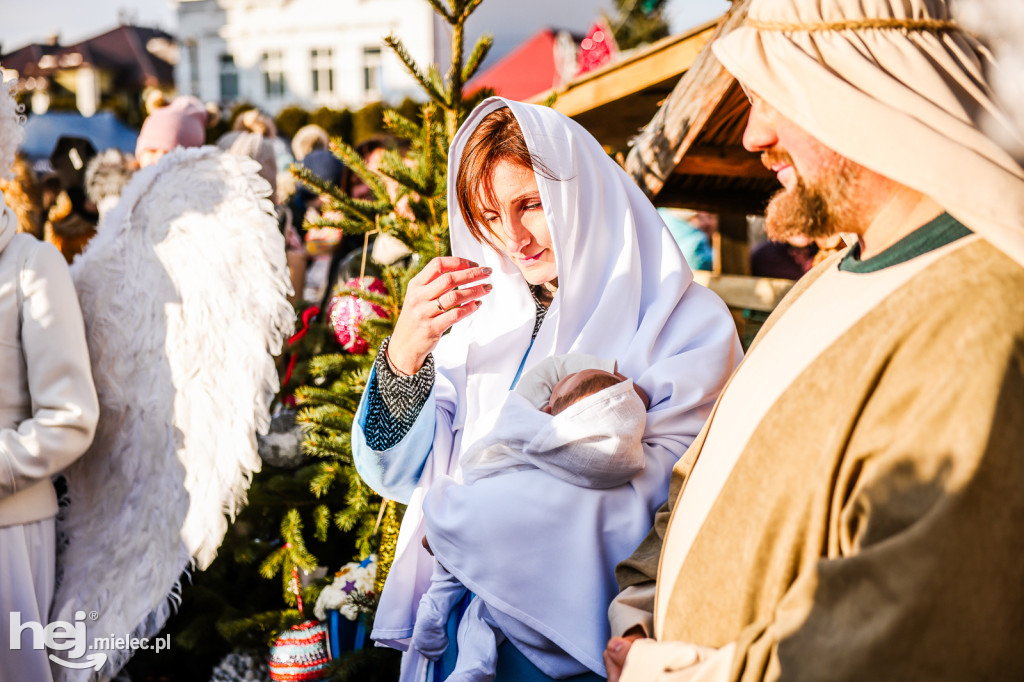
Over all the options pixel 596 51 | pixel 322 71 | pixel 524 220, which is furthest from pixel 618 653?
pixel 322 71

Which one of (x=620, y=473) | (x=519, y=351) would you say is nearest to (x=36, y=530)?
(x=519, y=351)

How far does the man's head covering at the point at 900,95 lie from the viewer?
114 cm

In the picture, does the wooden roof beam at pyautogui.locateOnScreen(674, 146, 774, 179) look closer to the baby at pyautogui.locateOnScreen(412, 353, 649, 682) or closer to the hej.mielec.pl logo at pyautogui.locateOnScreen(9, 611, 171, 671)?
the baby at pyautogui.locateOnScreen(412, 353, 649, 682)

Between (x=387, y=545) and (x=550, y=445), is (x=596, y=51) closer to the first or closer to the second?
(x=387, y=545)

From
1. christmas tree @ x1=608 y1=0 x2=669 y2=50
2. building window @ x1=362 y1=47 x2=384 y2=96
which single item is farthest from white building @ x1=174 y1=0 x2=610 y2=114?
christmas tree @ x1=608 y1=0 x2=669 y2=50

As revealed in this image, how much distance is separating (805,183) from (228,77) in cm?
3684

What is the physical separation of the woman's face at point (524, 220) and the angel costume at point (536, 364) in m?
0.10

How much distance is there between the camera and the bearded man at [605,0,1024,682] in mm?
1064

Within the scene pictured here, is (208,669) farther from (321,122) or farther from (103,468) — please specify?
(321,122)

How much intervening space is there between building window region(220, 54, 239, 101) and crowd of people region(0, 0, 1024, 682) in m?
34.8

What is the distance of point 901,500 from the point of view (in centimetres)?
109

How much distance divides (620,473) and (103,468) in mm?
2119

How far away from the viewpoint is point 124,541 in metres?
2.79

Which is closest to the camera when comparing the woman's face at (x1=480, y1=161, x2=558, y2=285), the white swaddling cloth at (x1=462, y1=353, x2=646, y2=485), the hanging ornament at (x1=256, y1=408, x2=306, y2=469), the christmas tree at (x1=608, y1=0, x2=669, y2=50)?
the white swaddling cloth at (x1=462, y1=353, x2=646, y2=485)
